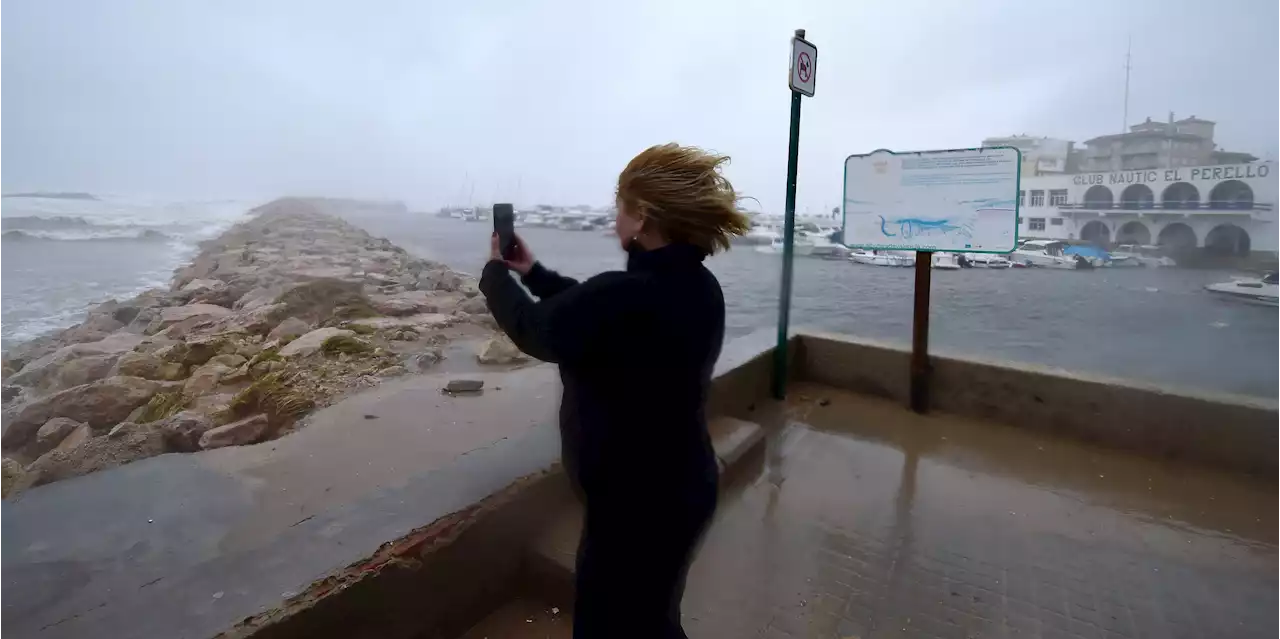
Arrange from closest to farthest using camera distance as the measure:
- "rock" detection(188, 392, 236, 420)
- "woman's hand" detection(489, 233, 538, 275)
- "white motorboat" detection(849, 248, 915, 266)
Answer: "woman's hand" detection(489, 233, 538, 275), "rock" detection(188, 392, 236, 420), "white motorboat" detection(849, 248, 915, 266)

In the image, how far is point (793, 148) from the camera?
12.2 ft

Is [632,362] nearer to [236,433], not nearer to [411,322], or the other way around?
[236,433]

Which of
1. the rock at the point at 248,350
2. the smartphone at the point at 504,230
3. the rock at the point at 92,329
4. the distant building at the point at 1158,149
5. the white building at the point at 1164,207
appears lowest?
the rock at the point at 248,350

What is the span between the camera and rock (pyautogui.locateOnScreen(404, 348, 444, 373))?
3.54 metres

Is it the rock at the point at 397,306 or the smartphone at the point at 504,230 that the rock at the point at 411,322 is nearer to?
the rock at the point at 397,306

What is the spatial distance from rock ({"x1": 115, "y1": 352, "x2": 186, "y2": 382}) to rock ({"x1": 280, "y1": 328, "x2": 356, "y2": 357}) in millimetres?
442

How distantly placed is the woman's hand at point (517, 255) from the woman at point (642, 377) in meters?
0.08

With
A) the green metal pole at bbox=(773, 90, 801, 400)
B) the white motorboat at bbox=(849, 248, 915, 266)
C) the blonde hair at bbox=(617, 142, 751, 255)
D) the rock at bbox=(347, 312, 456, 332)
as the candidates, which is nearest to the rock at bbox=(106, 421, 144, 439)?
the rock at bbox=(347, 312, 456, 332)

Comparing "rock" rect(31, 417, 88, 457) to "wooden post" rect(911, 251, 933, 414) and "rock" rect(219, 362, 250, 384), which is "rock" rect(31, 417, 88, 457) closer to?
"rock" rect(219, 362, 250, 384)

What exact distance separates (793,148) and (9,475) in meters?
3.69

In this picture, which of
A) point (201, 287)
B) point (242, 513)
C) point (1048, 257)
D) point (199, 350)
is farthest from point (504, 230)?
point (1048, 257)

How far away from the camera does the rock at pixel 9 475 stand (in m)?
2.24

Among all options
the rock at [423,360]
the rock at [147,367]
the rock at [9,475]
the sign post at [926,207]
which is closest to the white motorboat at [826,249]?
the sign post at [926,207]

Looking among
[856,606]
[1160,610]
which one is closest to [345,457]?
[856,606]
